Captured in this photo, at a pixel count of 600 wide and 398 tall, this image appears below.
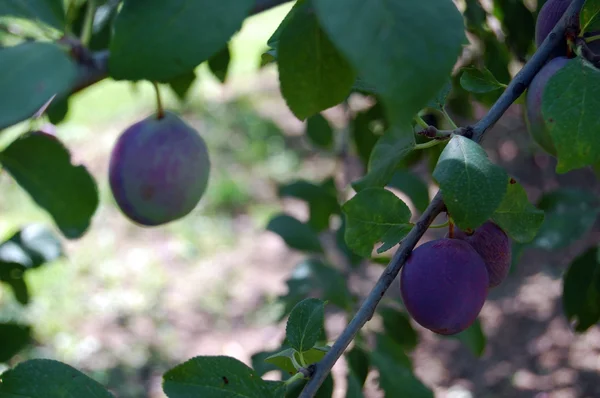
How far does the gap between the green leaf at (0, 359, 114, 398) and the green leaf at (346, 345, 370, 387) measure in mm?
653

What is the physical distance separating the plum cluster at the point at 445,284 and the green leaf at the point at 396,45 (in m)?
0.26

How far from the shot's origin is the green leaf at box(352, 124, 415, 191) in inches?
24.1

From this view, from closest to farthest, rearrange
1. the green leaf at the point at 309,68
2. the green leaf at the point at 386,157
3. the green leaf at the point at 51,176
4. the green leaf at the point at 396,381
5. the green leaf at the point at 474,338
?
the green leaf at the point at 309,68 → the green leaf at the point at 386,157 → the green leaf at the point at 51,176 → the green leaf at the point at 396,381 → the green leaf at the point at 474,338

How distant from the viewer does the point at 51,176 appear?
2.39ft

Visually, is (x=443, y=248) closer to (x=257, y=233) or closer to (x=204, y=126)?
(x=257, y=233)

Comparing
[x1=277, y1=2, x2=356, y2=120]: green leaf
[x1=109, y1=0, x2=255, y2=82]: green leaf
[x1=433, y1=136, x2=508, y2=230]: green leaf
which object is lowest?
[x1=433, y1=136, x2=508, y2=230]: green leaf

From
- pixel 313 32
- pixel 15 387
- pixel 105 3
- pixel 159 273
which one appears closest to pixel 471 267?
pixel 313 32

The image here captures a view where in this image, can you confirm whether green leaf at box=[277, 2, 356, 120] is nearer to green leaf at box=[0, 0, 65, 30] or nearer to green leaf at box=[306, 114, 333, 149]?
green leaf at box=[0, 0, 65, 30]

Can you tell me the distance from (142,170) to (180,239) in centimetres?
259

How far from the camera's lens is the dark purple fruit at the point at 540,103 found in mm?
598

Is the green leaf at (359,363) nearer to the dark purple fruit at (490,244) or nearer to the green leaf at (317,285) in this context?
the green leaf at (317,285)

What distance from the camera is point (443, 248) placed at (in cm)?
61

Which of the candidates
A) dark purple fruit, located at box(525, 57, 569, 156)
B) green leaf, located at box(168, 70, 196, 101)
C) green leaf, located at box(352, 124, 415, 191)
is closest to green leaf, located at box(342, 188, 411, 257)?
green leaf, located at box(352, 124, 415, 191)

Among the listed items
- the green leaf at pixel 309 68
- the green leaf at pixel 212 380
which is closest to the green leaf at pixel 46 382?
the green leaf at pixel 212 380
